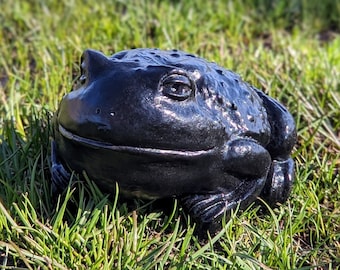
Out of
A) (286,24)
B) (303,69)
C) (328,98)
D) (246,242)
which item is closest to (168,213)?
(246,242)

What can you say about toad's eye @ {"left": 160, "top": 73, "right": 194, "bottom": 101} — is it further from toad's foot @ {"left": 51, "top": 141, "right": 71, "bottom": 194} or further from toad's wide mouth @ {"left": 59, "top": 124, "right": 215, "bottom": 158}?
toad's foot @ {"left": 51, "top": 141, "right": 71, "bottom": 194}

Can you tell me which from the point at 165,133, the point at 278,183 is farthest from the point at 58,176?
the point at 278,183

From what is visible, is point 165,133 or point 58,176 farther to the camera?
point 58,176

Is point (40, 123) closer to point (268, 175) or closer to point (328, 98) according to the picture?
point (268, 175)

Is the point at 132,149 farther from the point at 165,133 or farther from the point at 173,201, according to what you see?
the point at 173,201

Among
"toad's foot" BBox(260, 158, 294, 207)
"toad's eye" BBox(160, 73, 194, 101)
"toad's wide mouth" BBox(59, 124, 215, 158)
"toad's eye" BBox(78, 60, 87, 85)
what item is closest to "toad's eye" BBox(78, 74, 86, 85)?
"toad's eye" BBox(78, 60, 87, 85)

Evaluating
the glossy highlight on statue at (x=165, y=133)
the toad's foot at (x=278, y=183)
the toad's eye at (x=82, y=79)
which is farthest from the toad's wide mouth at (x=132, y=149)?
the toad's foot at (x=278, y=183)
